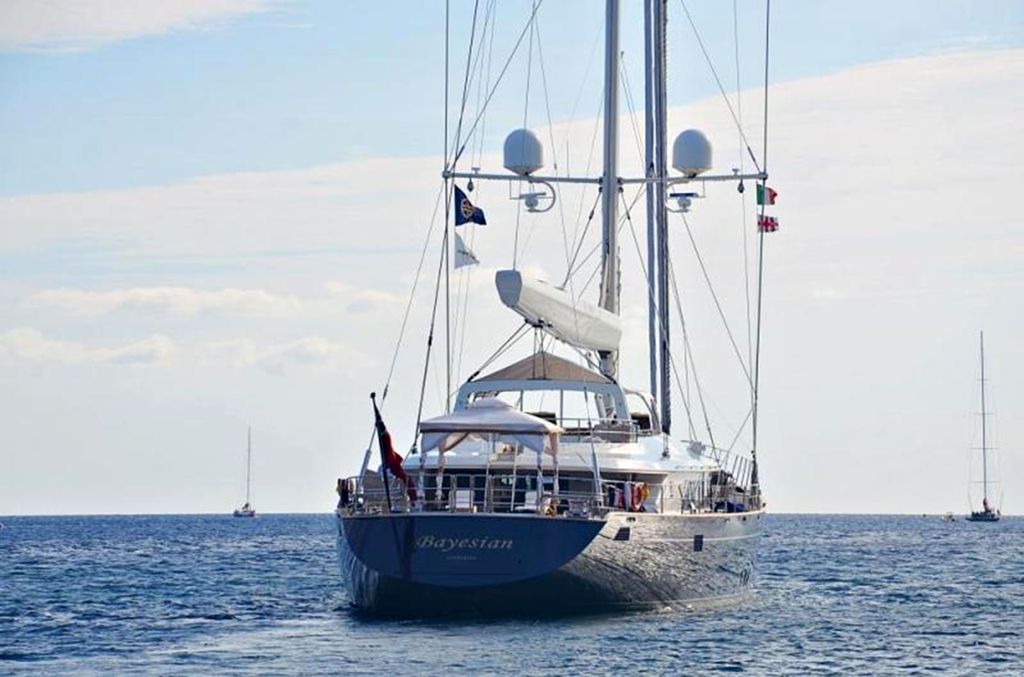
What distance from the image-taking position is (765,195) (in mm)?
57188

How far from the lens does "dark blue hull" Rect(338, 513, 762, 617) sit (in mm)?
39875

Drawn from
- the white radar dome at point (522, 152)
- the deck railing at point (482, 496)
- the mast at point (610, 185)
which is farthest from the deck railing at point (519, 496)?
the white radar dome at point (522, 152)

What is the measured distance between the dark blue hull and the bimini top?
19.6 feet

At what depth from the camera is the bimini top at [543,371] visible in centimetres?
4781

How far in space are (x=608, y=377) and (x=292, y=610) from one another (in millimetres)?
8699

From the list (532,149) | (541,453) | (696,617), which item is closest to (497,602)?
(541,453)

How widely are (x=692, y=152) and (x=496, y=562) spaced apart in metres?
18.5

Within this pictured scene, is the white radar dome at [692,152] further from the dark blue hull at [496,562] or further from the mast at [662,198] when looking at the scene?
the dark blue hull at [496,562]

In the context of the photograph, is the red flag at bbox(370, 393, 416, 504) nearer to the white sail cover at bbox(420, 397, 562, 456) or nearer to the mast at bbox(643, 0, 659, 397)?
the white sail cover at bbox(420, 397, 562, 456)

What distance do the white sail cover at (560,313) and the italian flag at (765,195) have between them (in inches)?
302

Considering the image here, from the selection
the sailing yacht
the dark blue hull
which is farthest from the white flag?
the dark blue hull

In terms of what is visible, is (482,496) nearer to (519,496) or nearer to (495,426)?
(519,496)

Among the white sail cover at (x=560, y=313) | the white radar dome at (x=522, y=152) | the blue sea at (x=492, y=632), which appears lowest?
the blue sea at (x=492, y=632)

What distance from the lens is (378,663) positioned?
35.3m
